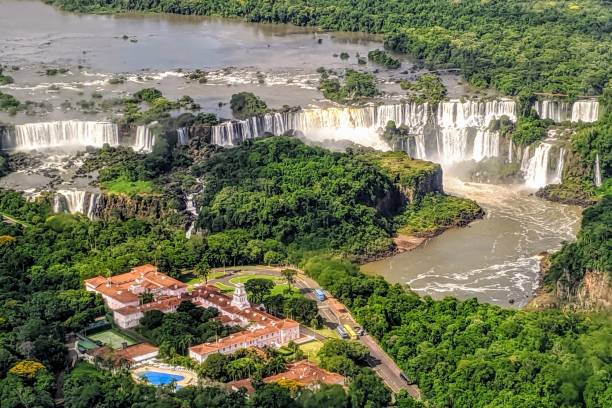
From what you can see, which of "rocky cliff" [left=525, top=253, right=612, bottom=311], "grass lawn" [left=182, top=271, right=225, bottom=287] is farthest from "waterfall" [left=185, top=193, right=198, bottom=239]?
"rocky cliff" [left=525, top=253, right=612, bottom=311]

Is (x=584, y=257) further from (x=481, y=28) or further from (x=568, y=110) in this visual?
(x=481, y=28)

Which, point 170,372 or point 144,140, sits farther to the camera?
point 144,140

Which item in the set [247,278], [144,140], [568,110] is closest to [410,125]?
[568,110]

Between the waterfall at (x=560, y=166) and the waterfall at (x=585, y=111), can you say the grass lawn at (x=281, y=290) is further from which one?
the waterfall at (x=585, y=111)

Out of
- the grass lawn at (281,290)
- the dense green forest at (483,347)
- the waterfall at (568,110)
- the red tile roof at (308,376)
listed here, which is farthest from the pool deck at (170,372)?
the waterfall at (568,110)

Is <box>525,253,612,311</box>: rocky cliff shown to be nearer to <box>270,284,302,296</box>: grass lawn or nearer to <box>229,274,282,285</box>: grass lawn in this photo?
<box>270,284,302,296</box>: grass lawn

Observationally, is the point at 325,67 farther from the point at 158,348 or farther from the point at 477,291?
the point at 158,348

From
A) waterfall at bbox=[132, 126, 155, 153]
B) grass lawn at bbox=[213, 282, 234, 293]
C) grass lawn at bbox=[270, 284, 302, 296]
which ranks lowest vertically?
grass lawn at bbox=[213, 282, 234, 293]
